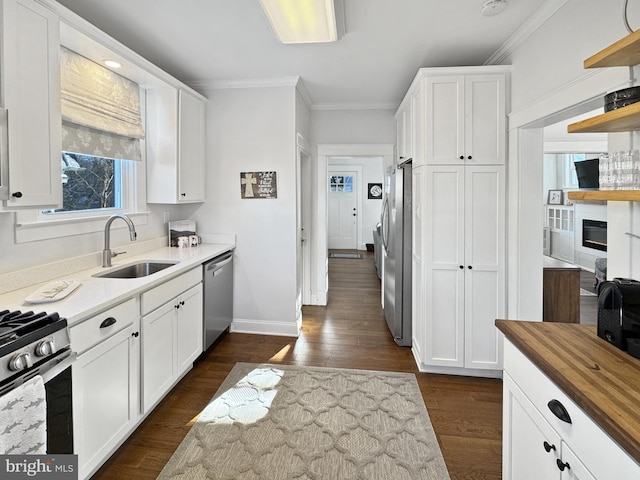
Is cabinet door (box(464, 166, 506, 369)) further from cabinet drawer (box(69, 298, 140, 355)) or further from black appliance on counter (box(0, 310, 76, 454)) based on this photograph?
black appliance on counter (box(0, 310, 76, 454))

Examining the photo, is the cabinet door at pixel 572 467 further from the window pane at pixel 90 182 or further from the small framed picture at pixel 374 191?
the small framed picture at pixel 374 191

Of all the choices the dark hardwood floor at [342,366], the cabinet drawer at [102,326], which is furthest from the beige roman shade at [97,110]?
the dark hardwood floor at [342,366]

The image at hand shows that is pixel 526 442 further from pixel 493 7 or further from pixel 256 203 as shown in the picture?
pixel 256 203

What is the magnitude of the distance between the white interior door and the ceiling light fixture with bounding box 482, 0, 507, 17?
7209 millimetres

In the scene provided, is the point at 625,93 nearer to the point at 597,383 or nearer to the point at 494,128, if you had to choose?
the point at 597,383

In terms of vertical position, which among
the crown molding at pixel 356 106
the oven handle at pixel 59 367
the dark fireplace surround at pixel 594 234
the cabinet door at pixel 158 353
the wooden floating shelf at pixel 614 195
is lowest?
the cabinet door at pixel 158 353

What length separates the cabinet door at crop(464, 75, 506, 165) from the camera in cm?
265

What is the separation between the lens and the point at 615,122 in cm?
129

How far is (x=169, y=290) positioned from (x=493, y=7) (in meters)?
2.74

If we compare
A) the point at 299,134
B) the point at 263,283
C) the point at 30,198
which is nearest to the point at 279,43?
the point at 299,134

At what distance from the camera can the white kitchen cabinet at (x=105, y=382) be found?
1.55 metres

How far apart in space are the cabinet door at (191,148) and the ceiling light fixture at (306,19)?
121 cm

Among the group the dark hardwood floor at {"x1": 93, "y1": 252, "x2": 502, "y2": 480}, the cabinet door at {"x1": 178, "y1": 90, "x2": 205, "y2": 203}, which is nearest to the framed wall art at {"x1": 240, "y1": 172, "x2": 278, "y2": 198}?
the cabinet door at {"x1": 178, "y1": 90, "x2": 205, "y2": 203}

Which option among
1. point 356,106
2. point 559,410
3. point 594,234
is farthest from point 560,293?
point 594,234
